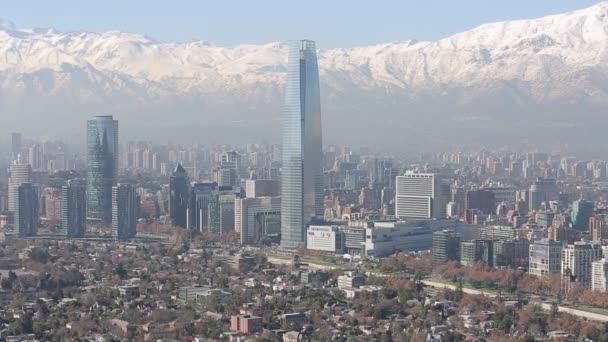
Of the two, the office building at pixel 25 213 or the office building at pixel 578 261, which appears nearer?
the office building at pixel 578 261

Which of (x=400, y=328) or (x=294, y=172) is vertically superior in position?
(x=294, y=172)

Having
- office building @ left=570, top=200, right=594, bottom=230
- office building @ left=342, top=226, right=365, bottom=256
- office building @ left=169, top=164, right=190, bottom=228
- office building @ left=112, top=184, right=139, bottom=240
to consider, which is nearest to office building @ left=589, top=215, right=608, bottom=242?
office building @ left=570, top=200, right=594, bottom=230

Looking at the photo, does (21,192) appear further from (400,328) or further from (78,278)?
(400,328)

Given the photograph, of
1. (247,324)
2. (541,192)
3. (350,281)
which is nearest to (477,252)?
(350,281)

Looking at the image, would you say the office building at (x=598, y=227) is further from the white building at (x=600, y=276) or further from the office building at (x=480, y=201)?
the white building at (x=600, y=276)

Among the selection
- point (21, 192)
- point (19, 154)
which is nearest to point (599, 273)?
point (21, 192)

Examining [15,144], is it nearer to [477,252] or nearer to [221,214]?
[221,214]

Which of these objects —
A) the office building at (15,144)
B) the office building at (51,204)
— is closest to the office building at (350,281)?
the office building at (51,204)
